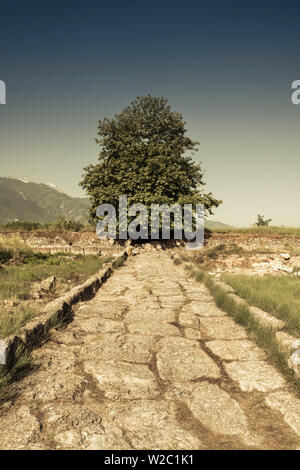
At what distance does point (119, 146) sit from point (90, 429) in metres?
17.0

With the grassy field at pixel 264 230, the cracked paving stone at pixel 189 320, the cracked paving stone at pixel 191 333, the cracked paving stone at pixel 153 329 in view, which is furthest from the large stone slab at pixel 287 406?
the grassy field at pixel 264 230

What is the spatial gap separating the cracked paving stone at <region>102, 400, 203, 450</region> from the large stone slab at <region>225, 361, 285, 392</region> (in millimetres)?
728

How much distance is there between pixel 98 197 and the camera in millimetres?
16156

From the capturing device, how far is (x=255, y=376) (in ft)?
7.34

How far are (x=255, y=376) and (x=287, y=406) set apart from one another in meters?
0.41

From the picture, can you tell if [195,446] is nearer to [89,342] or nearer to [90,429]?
[90,429]

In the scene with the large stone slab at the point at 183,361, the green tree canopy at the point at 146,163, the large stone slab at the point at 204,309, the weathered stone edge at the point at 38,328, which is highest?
the green tree canopy at the point at 146,163

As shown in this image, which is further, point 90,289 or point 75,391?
point 90,289

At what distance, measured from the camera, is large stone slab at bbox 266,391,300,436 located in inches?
65.6

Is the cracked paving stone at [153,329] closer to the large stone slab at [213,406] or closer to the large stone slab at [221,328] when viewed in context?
the large stone slab at [221,328]

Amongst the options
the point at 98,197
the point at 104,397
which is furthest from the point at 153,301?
the point at 98,197

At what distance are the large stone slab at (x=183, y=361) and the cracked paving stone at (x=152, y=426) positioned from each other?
448mm

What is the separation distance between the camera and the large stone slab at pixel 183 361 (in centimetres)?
228

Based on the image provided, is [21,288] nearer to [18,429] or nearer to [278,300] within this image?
[18,429]
